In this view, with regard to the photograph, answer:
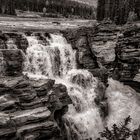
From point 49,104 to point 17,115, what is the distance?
3671 mm

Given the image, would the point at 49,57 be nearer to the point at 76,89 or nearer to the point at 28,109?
the point at 76,89

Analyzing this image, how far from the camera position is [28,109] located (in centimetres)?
2102

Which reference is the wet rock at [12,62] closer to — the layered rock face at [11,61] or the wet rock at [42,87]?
the layered rock face at [11,61]

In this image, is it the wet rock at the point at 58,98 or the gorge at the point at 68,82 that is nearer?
the gorge at the point at 68,82

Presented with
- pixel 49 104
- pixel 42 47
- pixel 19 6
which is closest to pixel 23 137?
pixel 49 104

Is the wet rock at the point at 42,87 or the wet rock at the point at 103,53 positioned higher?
the wet rock at the point at 103,53

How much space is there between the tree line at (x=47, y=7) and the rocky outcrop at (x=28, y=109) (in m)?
82.2

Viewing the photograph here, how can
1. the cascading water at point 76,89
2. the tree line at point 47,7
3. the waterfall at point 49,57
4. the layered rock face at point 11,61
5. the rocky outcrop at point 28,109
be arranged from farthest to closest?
the tree line at point 47,7
the waterfall at point 49,57
the layered rock face at point 11,61
the cascading water at point 76,89
the rocky outcrop at point 28,109

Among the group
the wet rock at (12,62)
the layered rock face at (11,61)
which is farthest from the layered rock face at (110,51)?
the wet rock at (12,62)

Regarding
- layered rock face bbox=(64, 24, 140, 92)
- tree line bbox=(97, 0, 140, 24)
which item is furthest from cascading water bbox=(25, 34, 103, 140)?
tree line bbox=(97, 0, 140, 24)

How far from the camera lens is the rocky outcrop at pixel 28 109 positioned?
19453 millimetres

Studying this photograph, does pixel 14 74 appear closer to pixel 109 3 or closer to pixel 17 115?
pixel 17 115

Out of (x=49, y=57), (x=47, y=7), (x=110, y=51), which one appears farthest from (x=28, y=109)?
(x=47, y=7)

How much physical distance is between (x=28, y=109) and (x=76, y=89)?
28.3ft
